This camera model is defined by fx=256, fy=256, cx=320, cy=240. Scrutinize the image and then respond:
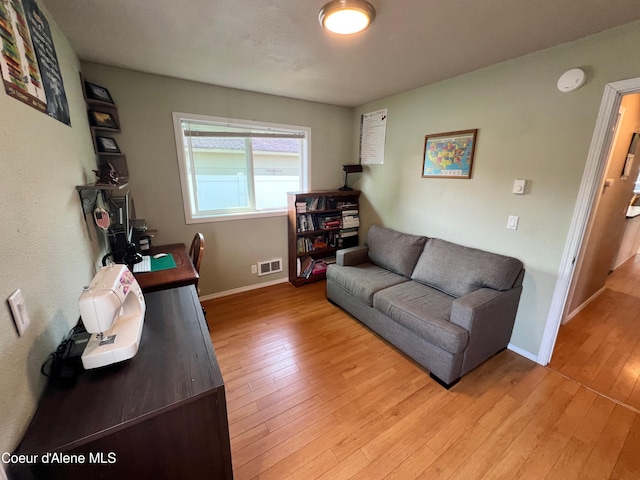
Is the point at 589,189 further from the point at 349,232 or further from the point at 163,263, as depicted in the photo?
the point at 163,263

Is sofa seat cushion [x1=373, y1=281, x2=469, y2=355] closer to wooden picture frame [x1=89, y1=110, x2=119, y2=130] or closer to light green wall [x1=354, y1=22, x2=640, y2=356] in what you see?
light green wall [x1=354, y1=22, x2=640, y2=356]

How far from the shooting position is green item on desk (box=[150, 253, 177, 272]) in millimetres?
1954

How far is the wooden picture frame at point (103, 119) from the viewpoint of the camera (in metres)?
2.04

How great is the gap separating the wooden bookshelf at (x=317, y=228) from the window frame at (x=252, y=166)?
9.9 inches

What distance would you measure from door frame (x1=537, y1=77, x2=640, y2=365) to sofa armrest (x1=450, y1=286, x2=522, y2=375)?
9.4 inches

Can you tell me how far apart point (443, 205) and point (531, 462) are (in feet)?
6.43

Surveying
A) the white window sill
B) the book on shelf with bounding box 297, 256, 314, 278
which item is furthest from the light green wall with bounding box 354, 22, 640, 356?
the white window sill

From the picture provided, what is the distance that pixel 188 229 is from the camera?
9.07 ft

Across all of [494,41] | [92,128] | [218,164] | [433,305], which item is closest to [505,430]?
[433,305]

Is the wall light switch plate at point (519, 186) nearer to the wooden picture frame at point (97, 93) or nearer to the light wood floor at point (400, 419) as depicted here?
the light wood floor at point (400, 419)

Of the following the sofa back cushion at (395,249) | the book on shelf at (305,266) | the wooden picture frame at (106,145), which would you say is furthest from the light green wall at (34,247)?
the sofa back cushion at (395,249)

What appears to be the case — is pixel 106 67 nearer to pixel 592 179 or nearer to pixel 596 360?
pixel 592 179

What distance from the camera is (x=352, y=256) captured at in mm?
2938

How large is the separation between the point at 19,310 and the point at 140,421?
490mm
